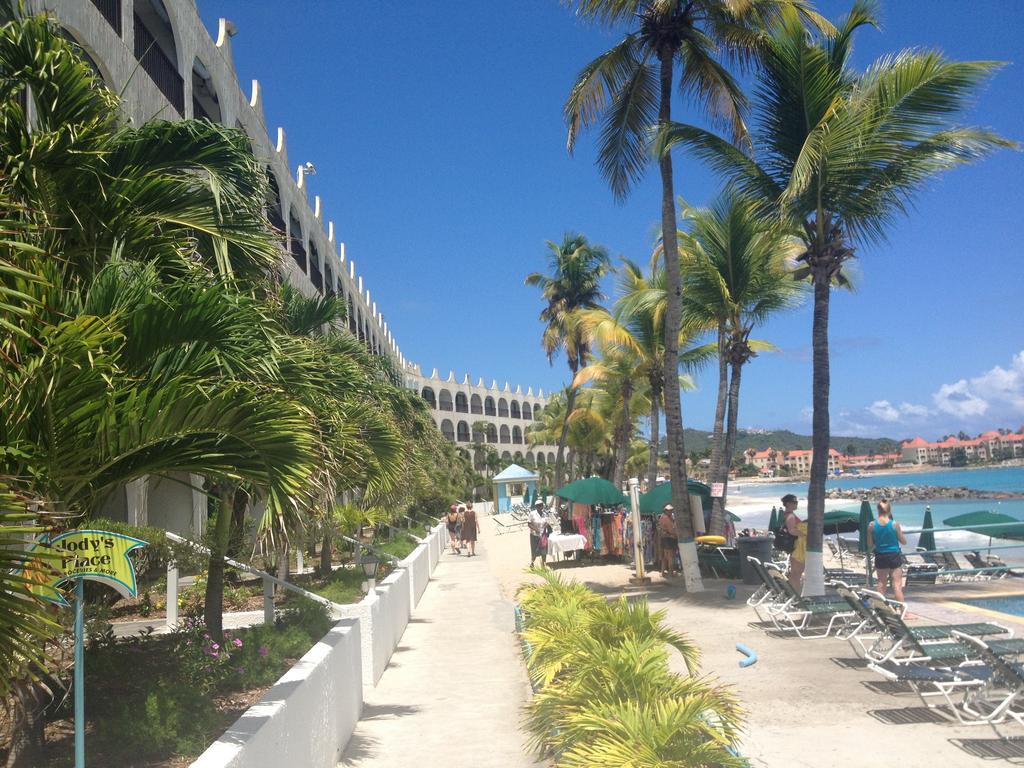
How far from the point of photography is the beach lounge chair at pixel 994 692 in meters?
5.71

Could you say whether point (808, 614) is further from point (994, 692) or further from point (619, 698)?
point (619, 698)

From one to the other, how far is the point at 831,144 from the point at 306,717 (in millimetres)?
9534

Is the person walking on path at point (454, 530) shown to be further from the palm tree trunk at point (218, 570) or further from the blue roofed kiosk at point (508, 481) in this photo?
the palm tree trunk at point (218, 570)

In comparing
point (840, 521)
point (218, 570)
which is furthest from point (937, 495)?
point (218, 570)

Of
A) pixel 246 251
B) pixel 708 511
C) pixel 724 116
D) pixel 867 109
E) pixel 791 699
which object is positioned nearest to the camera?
pixel 246 251

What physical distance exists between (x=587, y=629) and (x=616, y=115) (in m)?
11.4

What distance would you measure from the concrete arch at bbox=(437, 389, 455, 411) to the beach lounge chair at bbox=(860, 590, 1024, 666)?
72.9 m

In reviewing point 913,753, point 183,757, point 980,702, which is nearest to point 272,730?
point 183,757

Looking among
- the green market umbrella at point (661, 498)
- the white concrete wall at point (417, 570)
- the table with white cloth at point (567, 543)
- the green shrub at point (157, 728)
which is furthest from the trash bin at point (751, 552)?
the green shrub at point (157, 728)

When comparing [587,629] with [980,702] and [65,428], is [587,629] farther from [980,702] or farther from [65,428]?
[65,428]

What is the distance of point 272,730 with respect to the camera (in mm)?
4574

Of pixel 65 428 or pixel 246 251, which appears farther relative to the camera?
pixel 246 251

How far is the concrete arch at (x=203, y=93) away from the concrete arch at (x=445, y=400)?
60174 mm

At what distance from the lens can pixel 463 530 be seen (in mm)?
26125
